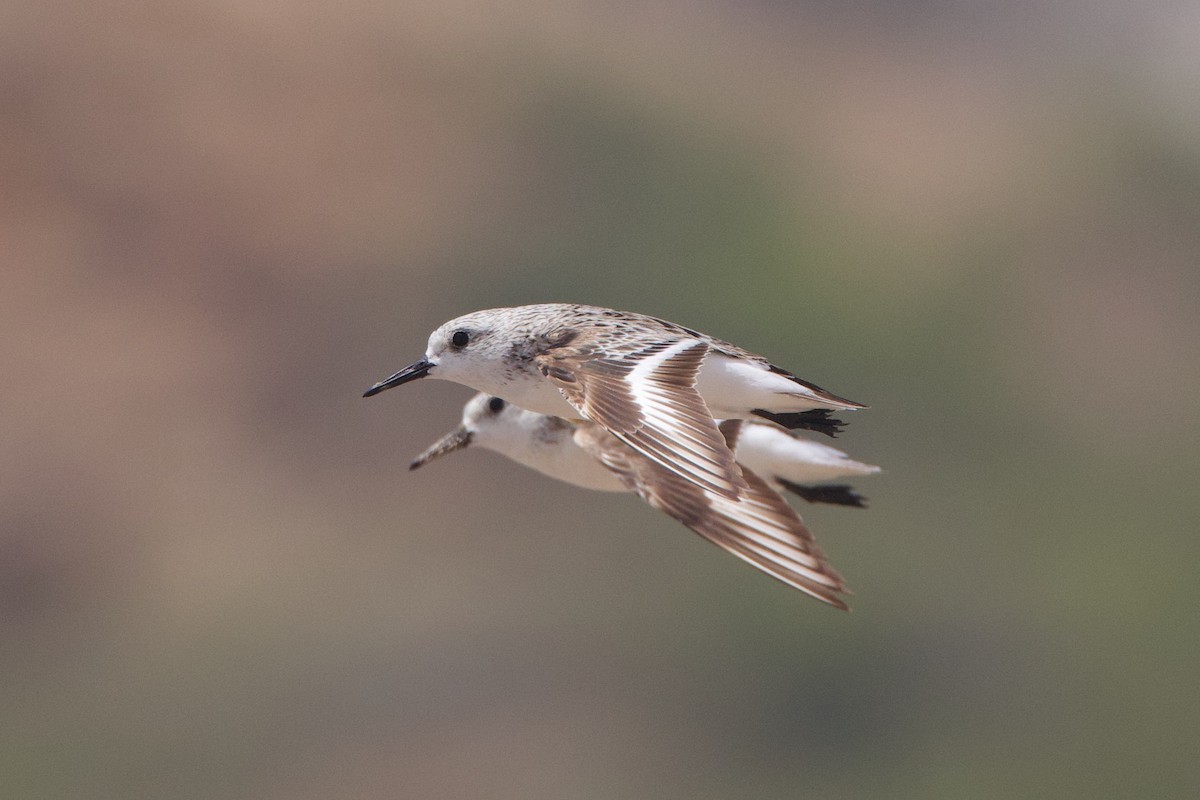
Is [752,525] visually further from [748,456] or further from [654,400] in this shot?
[748,456]

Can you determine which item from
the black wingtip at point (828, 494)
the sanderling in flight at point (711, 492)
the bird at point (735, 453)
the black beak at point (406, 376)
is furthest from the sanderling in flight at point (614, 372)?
the black wingtip at point (828, 494)

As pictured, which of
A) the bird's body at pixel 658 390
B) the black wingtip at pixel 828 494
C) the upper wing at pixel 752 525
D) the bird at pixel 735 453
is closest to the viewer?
the bird's body at pixel 658 390

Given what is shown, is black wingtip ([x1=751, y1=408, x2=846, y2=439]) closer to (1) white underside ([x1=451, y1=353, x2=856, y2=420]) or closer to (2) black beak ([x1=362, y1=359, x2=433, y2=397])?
(1) white underside ([x1=451, y1=353, x2=856, y2=420])

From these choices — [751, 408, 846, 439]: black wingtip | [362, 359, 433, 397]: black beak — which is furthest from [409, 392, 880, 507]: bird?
[362, 359, 433, 397]: black beak

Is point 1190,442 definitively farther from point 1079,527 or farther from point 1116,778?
point 1116,778

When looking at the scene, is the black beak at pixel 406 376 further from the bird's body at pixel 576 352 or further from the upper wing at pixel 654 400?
the upper wing at pixel 654 400

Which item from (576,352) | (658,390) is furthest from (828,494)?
Answer: (658,390)
